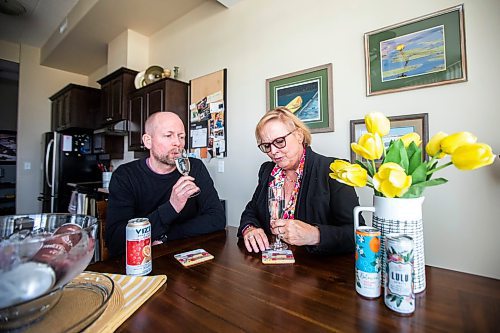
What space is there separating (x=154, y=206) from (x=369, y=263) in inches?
48.0

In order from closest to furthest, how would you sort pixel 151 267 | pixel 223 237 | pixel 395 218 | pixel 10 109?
pixel 395 218, pixel 151 267, pixel 223 237, pixel 10 109

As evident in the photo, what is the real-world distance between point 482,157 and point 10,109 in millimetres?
6973

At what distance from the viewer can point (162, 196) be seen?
145 cm

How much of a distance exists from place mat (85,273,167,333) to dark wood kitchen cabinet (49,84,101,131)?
12.2 feet

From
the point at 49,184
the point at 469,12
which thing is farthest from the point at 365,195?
the point at 49,184

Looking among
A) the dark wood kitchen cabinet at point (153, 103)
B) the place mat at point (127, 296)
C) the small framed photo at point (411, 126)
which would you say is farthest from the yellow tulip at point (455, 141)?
the dark wood kitchen cabinet at point (153, 103)

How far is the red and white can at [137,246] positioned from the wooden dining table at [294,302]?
6cm

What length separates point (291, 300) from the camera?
22.6 inches

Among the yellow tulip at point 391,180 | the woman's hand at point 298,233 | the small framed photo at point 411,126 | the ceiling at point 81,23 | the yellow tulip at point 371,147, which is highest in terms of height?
the ceiling at point 81,23

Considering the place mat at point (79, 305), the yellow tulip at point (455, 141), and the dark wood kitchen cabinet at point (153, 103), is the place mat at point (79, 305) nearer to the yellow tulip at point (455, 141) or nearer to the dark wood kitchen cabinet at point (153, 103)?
the yellow tulip at point (455, 141)

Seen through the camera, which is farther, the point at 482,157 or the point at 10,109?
the point at 10,109

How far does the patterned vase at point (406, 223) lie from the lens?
0.58m

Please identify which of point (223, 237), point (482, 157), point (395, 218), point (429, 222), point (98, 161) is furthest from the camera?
point (98, 161)

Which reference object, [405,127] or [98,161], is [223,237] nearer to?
[405,127]
